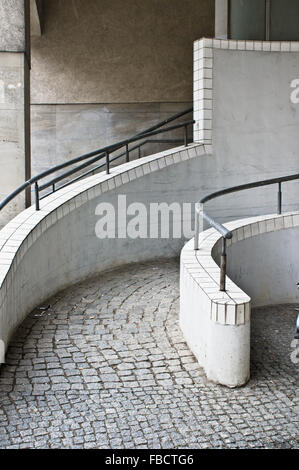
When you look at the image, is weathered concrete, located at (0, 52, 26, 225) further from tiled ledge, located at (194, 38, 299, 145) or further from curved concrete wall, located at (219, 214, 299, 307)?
curved concrete wall, located at (219, 214, 299, 307)

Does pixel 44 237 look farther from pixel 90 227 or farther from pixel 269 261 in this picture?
pixel 269 261

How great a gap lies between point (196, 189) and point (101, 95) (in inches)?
264

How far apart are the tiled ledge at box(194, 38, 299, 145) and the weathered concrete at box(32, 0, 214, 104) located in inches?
224

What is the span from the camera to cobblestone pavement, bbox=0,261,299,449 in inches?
163

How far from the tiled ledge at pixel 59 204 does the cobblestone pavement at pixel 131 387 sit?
841 millimetres

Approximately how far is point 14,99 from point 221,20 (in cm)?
417

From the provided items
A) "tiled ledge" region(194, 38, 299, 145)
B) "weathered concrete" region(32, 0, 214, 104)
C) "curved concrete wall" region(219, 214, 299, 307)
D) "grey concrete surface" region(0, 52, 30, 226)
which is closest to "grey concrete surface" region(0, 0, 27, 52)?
"grey concrete surface" region(0, 52, 30, 226)

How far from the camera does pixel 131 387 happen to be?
193 inches

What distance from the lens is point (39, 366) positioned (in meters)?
5.26

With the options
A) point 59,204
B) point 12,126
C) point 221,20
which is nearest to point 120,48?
point 221,20

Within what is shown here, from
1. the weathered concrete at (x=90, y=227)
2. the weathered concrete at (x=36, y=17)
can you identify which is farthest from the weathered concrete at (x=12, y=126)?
the weathered concrete at (x=36, y=17)

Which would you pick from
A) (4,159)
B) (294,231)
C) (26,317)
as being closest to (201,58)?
(294,231)

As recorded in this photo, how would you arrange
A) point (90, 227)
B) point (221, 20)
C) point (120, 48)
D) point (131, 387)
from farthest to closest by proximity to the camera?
point (120, 48), point (221, 20), point (90, 227), point (131, 387)

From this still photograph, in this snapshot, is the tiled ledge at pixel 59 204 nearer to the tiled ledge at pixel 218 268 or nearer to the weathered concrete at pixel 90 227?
the weathered concrete at pixel 90 227
